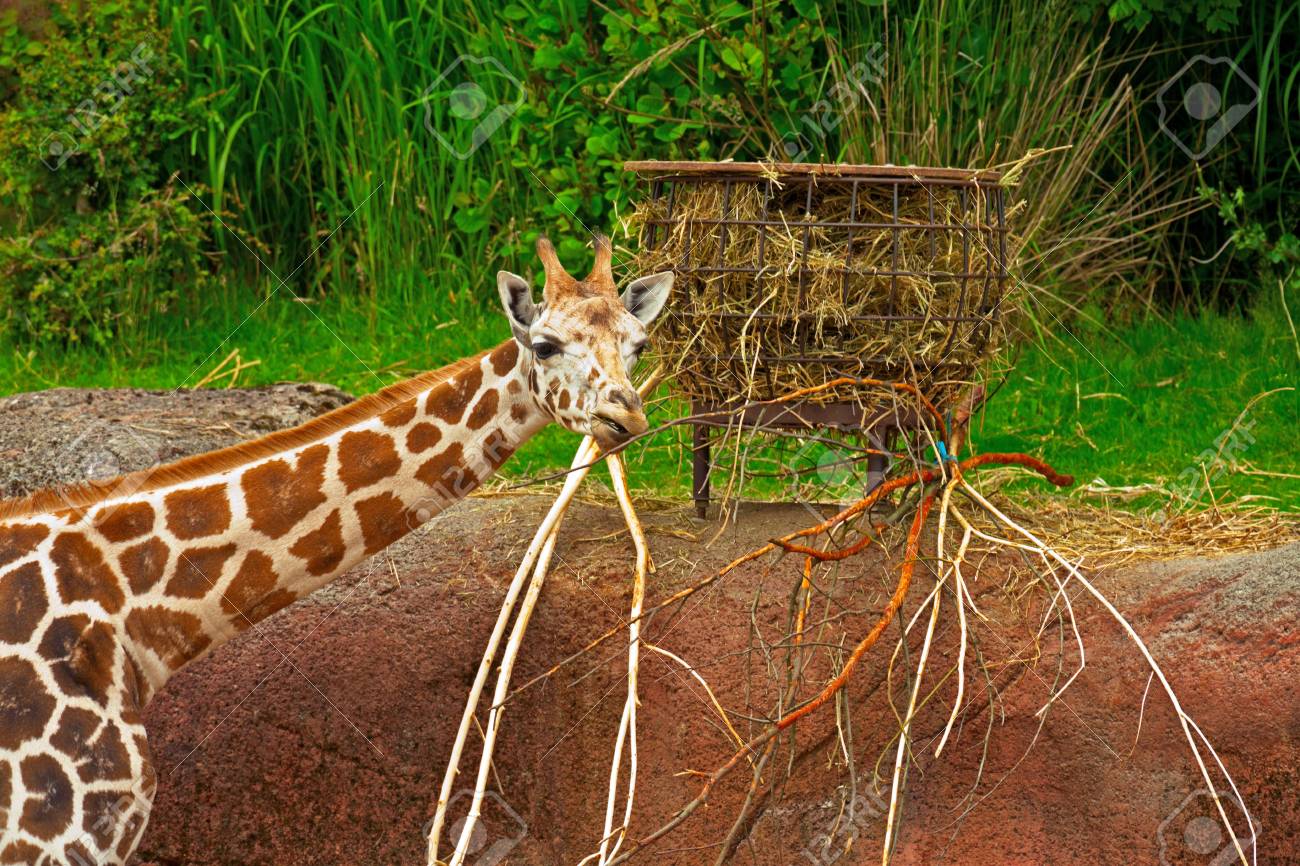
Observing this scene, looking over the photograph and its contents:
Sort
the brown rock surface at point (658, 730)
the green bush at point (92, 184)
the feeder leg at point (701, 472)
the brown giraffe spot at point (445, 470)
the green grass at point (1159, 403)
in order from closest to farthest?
the brown giraffe spot at point (445, 470) < the brown rock surface at point (658, 730) < the feeder leg at point (701, 472) < the green grass at point (1159, 403) < the green bush at point (92, 184)

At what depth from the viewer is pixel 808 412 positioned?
4.05 metres

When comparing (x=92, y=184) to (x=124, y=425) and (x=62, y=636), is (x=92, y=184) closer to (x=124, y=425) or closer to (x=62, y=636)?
(x=124, y=425)

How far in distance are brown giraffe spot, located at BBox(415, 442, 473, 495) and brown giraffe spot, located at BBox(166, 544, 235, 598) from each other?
471mm

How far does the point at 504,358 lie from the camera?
361 centimetres

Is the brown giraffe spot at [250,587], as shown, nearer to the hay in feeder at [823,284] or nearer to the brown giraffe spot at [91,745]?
the brown giraffe spot at [91,745]

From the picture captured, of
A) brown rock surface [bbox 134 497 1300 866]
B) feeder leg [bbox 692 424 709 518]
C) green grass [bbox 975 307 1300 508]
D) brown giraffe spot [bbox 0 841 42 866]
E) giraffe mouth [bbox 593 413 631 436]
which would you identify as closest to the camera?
brown giraffe spot [bbox 0 841 42 866]

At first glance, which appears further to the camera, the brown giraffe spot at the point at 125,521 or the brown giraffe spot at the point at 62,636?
the brown giraffe spot at the point at 125,521

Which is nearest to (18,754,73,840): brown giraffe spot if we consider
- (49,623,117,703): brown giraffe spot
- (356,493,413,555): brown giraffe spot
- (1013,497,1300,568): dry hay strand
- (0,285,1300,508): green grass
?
(49,623,117,703): brown giraffe spot

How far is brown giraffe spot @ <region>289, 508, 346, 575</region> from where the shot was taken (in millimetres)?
3463

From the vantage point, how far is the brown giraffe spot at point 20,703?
3.16 m

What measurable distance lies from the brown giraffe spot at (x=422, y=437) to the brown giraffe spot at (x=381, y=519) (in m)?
0.13

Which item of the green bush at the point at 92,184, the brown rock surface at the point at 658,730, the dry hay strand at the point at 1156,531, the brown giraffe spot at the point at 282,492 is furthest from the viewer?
the green bush at the point at 92,184

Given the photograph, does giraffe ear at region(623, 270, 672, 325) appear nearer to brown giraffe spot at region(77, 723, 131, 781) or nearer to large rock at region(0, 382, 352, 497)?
brown giraffe spot at region(77, 723, 131, 781)

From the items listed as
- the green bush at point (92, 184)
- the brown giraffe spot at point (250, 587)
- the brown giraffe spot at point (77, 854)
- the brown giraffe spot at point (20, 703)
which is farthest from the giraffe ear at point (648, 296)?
the green bush at point (92, 184)
